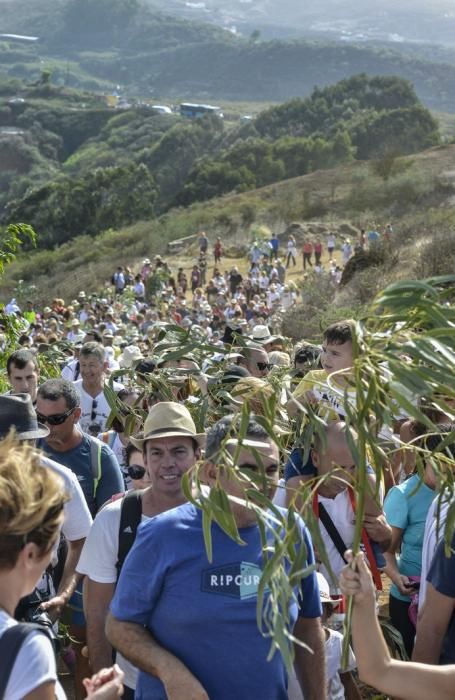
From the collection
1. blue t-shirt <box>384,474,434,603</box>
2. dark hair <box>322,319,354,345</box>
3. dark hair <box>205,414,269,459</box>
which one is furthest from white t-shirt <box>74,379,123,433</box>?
dark hair <box>205,414,269,459</box>

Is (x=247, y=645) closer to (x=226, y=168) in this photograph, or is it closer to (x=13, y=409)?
(x=13, y=409)

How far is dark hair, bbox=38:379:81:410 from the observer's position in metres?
5.06

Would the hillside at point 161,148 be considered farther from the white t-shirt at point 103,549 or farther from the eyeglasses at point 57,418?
the white t-shirt at point 103,549

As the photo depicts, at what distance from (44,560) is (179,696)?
0.72 metres

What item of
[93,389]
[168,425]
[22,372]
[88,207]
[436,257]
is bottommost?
[88,207]

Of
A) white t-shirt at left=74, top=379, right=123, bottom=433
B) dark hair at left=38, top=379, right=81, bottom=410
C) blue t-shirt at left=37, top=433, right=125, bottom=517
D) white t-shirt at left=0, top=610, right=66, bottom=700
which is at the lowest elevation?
white t-shirt at left=74, top=379, right=123, bottom=433

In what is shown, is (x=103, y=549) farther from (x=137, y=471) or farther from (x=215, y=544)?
(x=137, y=471)

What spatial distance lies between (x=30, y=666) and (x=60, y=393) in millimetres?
2741

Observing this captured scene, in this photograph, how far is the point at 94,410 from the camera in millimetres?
7176

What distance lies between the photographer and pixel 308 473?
439cm

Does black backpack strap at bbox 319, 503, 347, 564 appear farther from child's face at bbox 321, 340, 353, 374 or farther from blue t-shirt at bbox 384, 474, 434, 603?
child's face at bbox 321, 340, 353, 374

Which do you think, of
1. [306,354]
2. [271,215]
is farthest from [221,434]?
[271,215]

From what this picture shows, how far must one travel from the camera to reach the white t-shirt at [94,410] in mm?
7103

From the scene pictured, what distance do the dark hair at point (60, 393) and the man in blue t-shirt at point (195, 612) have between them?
189cm
